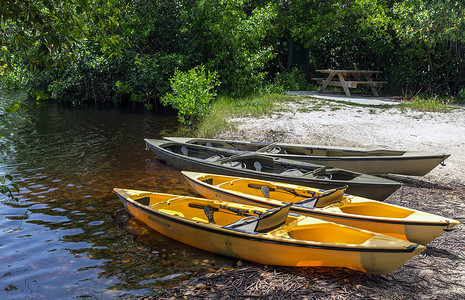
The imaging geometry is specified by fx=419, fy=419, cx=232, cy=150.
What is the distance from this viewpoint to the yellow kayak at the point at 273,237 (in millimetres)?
4703

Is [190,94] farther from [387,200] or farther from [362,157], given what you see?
[387,200]

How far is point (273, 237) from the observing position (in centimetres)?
509

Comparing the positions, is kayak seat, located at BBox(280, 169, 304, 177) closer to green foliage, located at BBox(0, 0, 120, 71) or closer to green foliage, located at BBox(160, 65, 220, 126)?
green foliage, located at BBox(0, 0, 120, 71)

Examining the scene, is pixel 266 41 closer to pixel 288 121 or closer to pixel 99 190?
pixel 288 121

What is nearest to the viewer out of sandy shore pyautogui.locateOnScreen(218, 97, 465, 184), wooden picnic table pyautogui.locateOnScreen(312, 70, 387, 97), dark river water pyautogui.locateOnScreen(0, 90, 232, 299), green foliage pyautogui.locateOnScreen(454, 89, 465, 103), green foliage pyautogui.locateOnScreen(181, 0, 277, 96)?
dark river water pyautogui.locateOnScreen(0, 90, 232, 299)

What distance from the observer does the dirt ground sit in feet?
15.2

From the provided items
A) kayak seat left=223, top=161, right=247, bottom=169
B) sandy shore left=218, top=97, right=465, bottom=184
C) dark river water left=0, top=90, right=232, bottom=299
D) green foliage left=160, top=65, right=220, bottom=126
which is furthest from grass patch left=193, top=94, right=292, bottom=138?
kayak seat left=223, top=161, right=247, bottom=169

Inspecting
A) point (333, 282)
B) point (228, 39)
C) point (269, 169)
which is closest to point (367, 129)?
point (269, 169)

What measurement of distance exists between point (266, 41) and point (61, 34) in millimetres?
17580

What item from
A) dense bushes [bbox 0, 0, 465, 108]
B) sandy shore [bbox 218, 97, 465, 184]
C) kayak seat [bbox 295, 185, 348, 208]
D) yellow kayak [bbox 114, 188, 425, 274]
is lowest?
yellow kayak [bbox 114, 188, 425, 274]

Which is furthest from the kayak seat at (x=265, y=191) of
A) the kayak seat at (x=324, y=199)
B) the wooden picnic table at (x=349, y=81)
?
the wooden picnic table at (x=349, y=81)

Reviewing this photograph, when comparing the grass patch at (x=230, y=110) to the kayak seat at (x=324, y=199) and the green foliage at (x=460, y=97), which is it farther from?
→ the kayak seat at (x=324, y=199)

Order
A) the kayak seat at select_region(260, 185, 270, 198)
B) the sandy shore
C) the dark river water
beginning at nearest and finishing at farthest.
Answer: the dark river water < the kayak seat at select_region(260, 185, 270, 198) < the sandy shore

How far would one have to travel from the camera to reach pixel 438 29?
46.9ft
